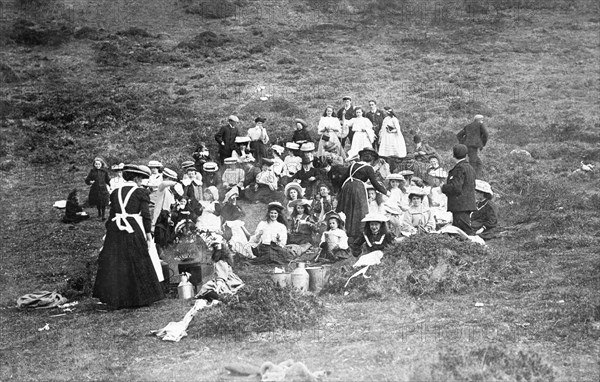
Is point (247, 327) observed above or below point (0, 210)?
above

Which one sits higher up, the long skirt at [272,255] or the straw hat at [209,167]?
the straw hat at [209,167]

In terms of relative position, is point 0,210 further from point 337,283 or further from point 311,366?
point 311,366

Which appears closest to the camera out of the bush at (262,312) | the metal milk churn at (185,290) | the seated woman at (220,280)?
the bush at (262,312)

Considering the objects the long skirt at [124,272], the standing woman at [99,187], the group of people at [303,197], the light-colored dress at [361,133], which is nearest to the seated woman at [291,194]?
the group of people at [303,197]

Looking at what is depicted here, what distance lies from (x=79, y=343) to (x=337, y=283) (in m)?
3.45

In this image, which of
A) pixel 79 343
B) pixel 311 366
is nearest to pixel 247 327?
pixel 311 366

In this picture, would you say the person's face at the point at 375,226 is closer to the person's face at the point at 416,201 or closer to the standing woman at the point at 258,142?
the person's face at the point at 416,201

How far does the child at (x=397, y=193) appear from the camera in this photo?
13.6m


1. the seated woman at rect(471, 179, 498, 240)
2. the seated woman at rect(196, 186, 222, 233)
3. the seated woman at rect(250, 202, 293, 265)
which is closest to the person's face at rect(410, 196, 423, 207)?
the seated woman at rect(471, 179, 498, 240)

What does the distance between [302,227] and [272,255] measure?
111 centimetres

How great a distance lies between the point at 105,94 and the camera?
26.4 metres

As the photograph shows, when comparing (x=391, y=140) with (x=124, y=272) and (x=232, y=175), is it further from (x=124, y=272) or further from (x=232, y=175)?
(x=124, y=272)

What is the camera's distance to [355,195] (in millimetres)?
12859

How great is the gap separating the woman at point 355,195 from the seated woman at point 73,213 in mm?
6233
